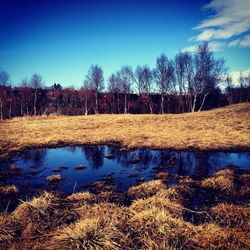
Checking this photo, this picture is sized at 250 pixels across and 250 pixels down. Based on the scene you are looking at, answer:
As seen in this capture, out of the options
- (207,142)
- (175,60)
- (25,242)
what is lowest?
(25,242)

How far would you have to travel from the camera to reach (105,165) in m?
12.0

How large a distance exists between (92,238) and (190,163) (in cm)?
812

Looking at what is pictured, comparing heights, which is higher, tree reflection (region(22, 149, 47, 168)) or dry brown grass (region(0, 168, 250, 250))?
tree reflection (region(22, 149, 47, 168))

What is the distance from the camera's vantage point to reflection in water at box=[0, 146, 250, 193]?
969 cm

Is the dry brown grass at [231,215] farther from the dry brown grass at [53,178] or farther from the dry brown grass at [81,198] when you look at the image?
the dry brown grass at [53,178]

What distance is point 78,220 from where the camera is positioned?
19.2 feet

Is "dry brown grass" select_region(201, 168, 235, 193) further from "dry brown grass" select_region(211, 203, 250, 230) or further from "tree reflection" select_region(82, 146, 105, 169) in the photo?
"tree reflection" select_region(82, 146, 105, 169)

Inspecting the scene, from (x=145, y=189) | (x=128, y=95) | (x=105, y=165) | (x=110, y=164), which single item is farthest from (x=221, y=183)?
(x=128, y=95)

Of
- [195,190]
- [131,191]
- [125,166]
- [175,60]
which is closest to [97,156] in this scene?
[125,166]

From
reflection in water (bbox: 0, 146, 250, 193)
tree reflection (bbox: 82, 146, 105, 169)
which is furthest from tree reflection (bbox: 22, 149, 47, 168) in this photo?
tree reflection (bbox: 82, 146, 105, 169)

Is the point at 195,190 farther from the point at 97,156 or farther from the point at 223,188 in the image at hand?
the point at 97,156

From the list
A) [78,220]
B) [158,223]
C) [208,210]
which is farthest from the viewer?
[208,210]

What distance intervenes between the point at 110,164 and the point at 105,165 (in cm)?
30

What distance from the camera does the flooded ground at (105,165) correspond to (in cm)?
945
